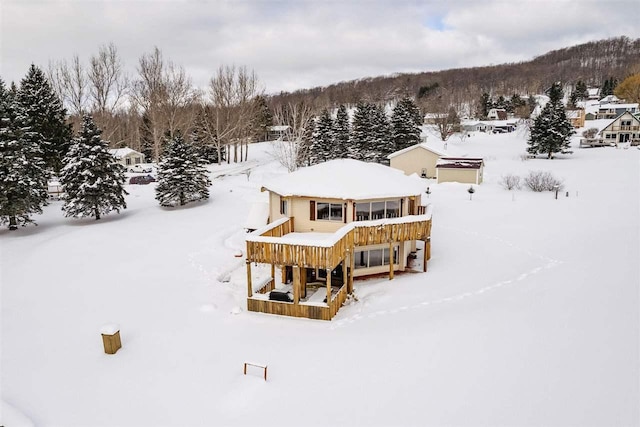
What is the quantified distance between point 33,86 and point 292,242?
38064 millimetres

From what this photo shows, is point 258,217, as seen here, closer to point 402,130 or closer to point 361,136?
point 402,130

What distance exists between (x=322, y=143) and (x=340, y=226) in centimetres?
3663

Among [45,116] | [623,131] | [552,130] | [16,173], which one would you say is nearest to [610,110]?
[623,131]

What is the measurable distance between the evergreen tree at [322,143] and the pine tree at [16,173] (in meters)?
32.0

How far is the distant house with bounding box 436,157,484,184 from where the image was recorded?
128ft

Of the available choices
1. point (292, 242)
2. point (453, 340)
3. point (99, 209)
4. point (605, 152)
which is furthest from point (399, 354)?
point (605, 152)

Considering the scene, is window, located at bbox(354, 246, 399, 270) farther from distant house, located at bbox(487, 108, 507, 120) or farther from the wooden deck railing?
distant house, located at bbox(487, 108, 507, 120)

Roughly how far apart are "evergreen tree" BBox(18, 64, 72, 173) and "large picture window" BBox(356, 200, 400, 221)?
28.4m

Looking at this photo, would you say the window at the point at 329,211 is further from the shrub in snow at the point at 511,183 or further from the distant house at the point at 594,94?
the distant house at the point at 594,94

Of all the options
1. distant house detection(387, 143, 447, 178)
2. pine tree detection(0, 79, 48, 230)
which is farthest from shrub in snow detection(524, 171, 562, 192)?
pine tree detection(0, 79, 48, 230)

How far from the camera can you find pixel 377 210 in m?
18.4

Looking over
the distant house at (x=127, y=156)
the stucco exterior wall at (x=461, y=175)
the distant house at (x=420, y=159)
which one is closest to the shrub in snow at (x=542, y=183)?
the stucco exterior wall at (x=461, y=175)

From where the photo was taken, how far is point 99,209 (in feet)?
94.8

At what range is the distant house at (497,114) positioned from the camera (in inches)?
4067
